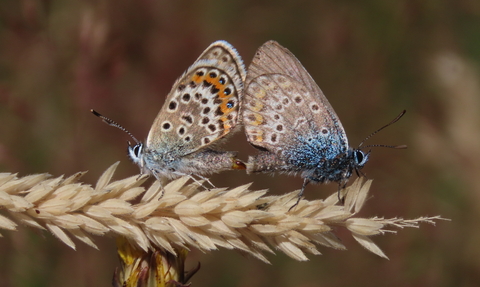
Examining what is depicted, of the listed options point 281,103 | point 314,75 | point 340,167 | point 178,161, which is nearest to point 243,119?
point 281,103

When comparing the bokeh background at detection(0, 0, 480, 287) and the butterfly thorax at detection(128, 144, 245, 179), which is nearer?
the butterfly thorax at detection(128, 144, 245, 179)

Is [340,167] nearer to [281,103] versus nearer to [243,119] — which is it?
[281,103]

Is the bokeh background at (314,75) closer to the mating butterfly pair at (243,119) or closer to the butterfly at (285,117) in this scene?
the mating butterfly pair at (243,119)

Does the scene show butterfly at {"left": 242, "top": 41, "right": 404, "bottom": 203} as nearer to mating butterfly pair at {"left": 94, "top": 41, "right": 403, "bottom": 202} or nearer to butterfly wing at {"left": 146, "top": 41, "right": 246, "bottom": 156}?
mating butterfly pair at {"left": 94, "top": 41, "right": 403, "bottom": 202}

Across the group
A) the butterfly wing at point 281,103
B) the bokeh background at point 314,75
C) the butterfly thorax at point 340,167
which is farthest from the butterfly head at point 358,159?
the bokeh background at point 314,75

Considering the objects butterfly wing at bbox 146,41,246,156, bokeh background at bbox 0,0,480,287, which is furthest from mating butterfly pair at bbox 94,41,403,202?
bokeh background at bbox 0,0,480,287

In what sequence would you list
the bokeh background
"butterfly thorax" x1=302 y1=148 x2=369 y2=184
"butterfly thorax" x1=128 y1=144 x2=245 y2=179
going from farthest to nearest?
the bokeh background → "butterfly thorax" x1=128 y1=144 x2=245 y2=179 → "butterfly thorax" x1=302 y1=148 x2=369 y2=184

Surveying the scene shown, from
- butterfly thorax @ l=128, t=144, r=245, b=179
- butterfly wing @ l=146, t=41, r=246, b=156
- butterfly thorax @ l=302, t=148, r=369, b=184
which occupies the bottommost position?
butterfly thorax @ l=302, t=148, r=369, b=184

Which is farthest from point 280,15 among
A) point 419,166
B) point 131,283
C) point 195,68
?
point 131,283
